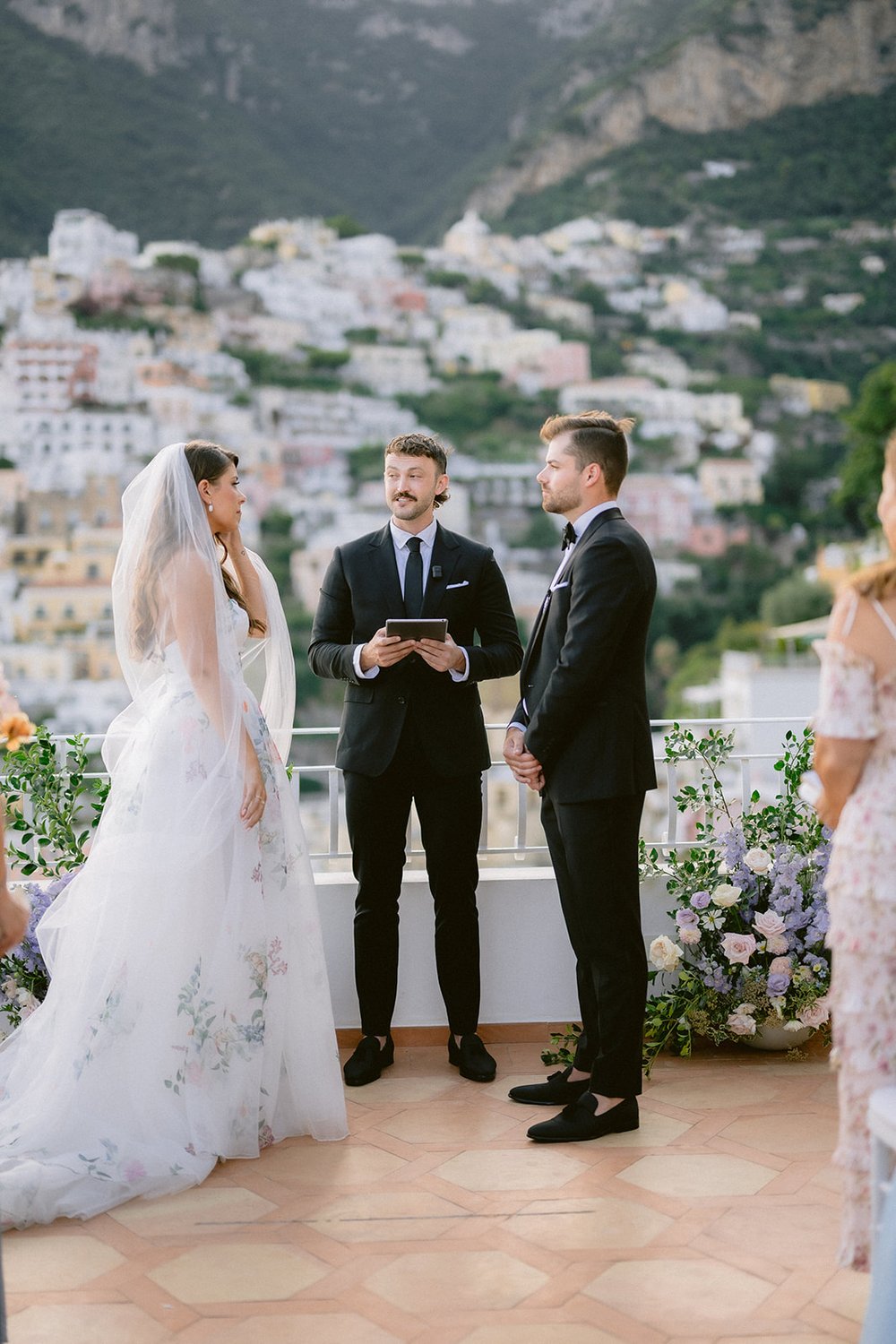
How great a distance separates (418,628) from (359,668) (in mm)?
247

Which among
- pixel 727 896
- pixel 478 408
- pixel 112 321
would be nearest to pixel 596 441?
pixel 727 896

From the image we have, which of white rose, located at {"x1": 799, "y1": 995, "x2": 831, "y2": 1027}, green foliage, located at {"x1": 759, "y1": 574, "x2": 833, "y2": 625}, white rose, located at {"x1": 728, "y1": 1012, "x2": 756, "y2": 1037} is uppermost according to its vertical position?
green foliage, located at {"x1": 759, "y1": 574, "x2": 833, "y2": 625}

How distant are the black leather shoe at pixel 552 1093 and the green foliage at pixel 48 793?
1239mm

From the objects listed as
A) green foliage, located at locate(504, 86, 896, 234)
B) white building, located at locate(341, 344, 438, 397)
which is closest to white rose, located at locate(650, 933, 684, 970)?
white building, located at locate(341, 344, 438, 397)

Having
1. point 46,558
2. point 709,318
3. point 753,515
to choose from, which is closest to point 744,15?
point 709,318

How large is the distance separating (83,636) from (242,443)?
35.3 feet

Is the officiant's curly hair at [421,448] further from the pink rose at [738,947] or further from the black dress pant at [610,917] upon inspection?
the pink rose at [738,947]

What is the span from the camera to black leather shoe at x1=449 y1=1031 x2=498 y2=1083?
314cm

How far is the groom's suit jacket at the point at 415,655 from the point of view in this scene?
10.1 ft

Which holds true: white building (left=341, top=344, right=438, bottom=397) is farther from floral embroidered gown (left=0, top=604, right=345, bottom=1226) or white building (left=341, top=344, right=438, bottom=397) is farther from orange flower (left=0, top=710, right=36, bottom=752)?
orange flower (left=0, top=710, right=36, bottom=752)

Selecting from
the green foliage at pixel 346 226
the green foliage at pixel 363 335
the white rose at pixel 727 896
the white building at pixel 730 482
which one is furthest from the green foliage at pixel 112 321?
the white rose at pixel 727 896

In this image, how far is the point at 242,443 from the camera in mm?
46375

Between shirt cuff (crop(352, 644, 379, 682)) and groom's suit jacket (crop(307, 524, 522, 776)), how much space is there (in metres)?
0.01

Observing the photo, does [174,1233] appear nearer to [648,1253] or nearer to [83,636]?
[648,1253]
